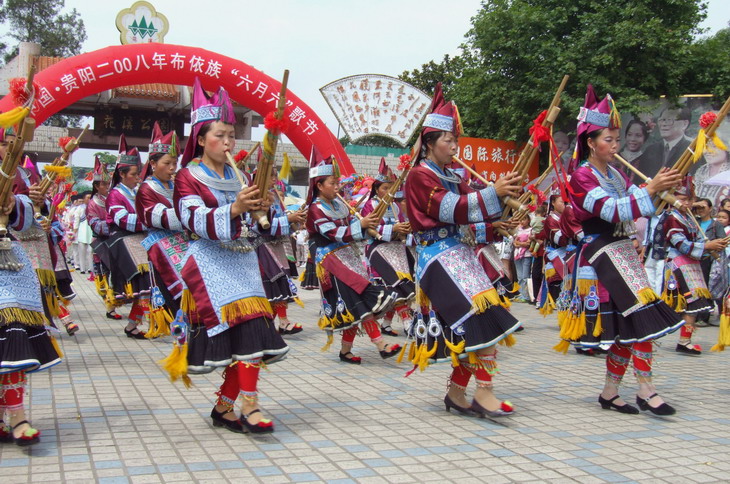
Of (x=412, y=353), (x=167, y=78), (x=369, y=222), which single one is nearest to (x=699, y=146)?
(x=412, y=353)

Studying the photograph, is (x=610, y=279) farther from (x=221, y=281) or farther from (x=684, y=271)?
(x=684, y=271)

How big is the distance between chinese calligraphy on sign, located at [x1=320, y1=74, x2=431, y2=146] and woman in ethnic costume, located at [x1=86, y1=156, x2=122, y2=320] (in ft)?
34.7

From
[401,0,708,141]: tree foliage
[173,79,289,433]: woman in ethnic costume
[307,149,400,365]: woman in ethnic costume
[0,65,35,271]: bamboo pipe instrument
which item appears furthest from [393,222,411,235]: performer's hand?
[401,0,708,141]: tree foliage

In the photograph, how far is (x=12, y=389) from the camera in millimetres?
4055

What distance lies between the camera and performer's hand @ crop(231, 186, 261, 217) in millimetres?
3916

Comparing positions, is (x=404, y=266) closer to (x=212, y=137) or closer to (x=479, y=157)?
(x=212, y=137)

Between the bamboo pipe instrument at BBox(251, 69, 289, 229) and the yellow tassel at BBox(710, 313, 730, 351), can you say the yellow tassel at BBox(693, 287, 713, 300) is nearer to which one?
the yellow tassel at BBox(710, 313, 730, 351)

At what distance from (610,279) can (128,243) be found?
550 centimetres

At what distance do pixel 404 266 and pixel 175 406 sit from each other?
3.83 metres

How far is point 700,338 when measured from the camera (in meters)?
9.20

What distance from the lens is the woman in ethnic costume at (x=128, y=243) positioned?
7934mm

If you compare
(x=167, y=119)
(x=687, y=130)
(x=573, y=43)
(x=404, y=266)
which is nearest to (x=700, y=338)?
(x=404, y=266)

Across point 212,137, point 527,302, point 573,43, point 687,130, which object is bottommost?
point 527,302

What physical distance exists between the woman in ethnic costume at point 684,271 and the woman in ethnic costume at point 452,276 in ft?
12.3
